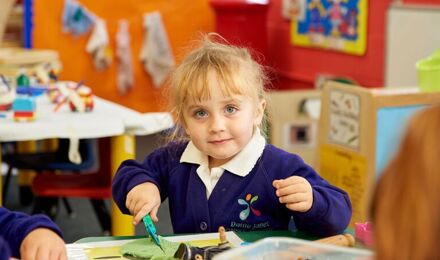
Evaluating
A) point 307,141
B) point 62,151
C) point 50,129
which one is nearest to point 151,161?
point 50,129

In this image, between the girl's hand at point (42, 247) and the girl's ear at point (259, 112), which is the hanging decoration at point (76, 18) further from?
the girl's hand at point (42, 247)

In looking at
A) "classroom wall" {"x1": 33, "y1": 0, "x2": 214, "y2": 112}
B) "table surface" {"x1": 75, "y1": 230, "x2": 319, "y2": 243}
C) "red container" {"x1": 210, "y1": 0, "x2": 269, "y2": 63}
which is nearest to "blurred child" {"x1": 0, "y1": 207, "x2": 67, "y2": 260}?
"table surface" {"x1": 75, "y1": 230, "x2": 319, "y2": 243}

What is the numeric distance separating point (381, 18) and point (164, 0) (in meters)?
1.62

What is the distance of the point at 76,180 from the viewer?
110 inches

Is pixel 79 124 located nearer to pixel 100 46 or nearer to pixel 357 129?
pixel 357 129

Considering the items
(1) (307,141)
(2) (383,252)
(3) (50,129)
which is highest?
(2) (383,252)

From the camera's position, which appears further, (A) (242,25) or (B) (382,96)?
(A) (242,25)

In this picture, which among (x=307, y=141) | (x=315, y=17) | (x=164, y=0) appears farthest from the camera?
(x=164, y=0)

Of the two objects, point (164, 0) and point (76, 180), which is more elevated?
point (164, 0)

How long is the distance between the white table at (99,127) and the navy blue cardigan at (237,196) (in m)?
0.84

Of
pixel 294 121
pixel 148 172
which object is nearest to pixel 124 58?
pixel 294 121

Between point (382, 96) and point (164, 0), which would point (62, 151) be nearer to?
point (382, 96)

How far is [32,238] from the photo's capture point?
110 cm

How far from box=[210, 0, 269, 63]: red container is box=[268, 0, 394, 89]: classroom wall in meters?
0.15
